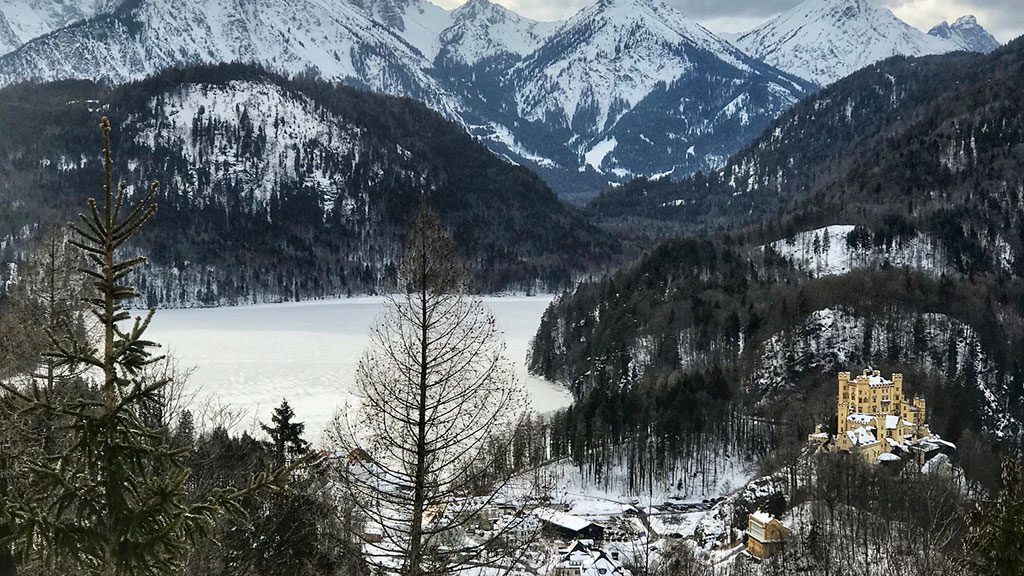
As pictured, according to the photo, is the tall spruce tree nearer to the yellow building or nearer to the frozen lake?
the frozen lake

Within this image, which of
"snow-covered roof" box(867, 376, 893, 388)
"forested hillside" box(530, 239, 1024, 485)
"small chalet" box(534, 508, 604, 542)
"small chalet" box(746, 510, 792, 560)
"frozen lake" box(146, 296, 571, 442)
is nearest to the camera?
"small chalet" box(746, 510, 792, 560)

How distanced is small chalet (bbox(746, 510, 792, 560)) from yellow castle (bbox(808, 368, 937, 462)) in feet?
40.8

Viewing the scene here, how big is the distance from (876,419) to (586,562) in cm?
2783

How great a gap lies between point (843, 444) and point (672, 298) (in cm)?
5040

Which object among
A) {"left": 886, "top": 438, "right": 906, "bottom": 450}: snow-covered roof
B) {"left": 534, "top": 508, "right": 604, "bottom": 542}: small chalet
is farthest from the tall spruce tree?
{"left": 886, "top": 438, "right": 906, "bottom": 450}: snow-covered roof

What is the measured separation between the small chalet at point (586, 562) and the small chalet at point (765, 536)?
708 centimetres

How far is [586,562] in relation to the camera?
34.2 m

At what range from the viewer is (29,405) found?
5.53m

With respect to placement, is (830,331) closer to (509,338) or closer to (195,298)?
(509,338)

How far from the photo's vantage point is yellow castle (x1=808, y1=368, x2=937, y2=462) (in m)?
51.1

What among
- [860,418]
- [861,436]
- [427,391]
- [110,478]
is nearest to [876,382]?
[860,418]

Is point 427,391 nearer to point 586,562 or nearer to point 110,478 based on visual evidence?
point 110,478

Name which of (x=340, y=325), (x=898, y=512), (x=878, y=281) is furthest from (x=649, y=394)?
(x=340, y=325)

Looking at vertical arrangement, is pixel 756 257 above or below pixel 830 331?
above
